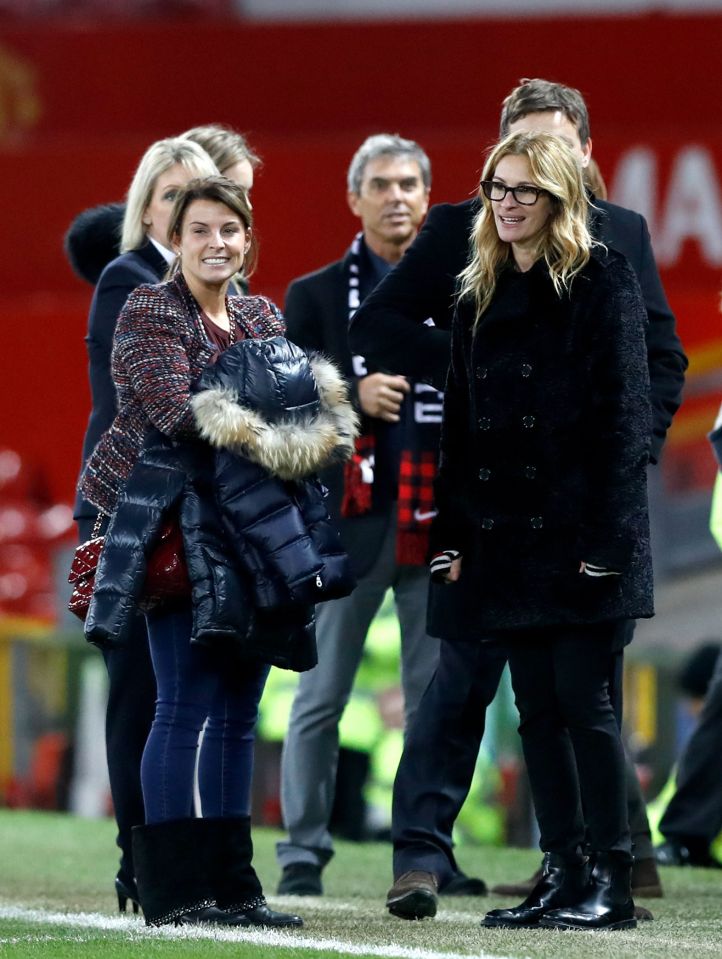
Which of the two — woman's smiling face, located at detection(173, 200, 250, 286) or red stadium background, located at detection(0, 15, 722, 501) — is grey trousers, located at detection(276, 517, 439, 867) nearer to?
woman's smiling face, located at detection(173, 200, 250, 286)

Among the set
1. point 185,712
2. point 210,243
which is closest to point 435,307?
point 210,243

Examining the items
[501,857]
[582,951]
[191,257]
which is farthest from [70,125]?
[582,951]

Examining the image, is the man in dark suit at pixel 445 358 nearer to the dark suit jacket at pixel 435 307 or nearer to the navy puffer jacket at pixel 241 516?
the dark suit jacket at pixel 435 307

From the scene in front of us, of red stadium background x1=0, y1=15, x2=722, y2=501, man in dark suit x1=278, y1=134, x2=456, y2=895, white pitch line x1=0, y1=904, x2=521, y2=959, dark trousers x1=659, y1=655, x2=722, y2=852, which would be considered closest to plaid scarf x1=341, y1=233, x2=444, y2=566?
man in dark suit x1=278, y1=134, x2=456, y2=895

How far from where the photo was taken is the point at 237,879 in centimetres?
362

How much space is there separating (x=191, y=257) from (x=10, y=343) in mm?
6759

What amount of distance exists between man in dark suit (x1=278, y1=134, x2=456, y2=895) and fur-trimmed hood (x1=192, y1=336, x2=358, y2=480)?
772 mm

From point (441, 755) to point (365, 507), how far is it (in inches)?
28.9

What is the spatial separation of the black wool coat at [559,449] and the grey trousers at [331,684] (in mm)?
927

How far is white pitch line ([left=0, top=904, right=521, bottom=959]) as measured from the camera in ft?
10.5

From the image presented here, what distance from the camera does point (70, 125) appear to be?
1265cm

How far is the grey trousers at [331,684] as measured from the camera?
4543mm

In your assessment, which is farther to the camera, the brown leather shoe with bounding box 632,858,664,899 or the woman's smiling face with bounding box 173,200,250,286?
the brown leather shoe with bounding box 632,858,664,899

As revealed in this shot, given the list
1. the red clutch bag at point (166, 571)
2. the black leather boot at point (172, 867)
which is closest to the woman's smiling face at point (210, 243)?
the red clutch bag at point (166, 571)
